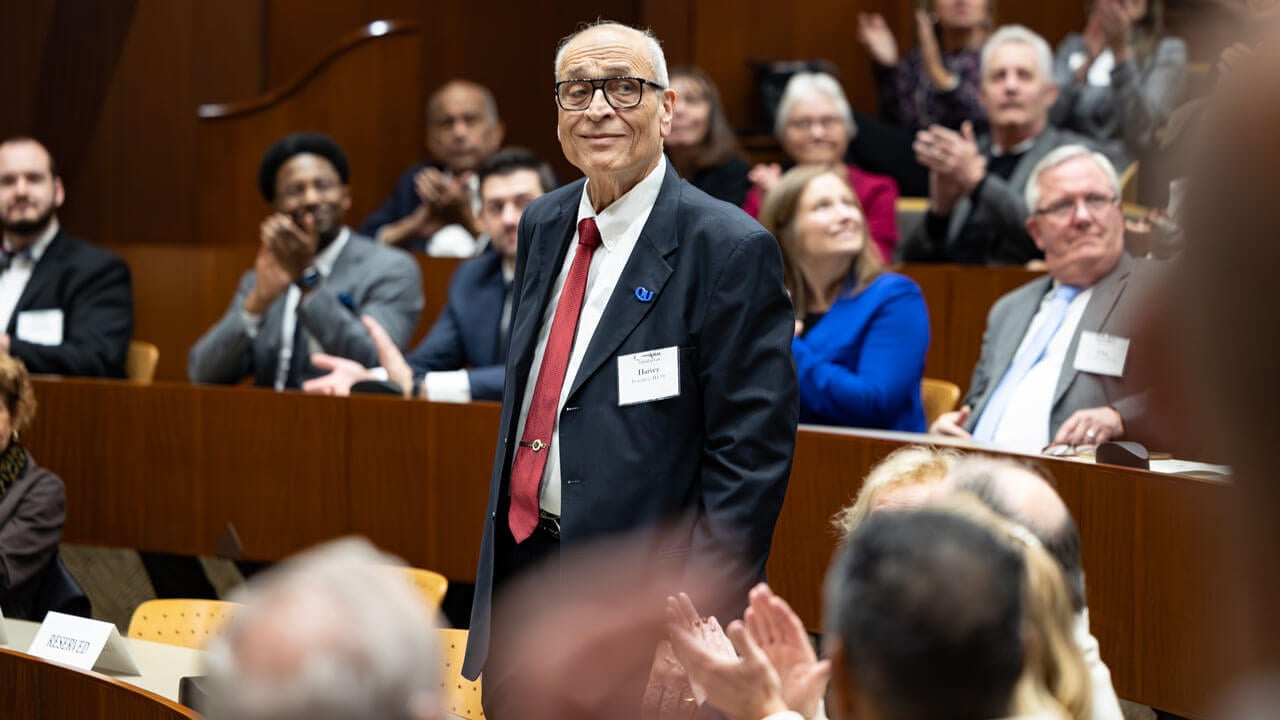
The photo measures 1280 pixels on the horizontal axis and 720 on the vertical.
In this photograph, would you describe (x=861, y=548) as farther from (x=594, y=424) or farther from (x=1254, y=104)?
(x=594, y=424)

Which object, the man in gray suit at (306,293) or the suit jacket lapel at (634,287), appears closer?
the suit jacket lapel at (634,287)

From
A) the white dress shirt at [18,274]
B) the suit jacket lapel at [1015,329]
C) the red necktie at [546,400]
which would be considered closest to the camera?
the red necktie at [546,400]

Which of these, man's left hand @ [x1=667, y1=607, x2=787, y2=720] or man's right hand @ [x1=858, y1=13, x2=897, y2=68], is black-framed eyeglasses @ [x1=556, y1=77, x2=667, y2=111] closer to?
man's left hand @ [x1=667, y1=607, x2=787, y2=720]

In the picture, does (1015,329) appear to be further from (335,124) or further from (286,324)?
(335,124)

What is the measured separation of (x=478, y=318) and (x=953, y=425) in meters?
1.48

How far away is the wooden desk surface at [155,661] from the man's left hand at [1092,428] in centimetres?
174

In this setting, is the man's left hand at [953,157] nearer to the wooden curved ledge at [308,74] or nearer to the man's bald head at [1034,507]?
the wooden curved ledge at [308,74]

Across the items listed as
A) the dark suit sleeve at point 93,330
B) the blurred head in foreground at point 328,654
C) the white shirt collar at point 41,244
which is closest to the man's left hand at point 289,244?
the dark suit sleeve at point 93,330

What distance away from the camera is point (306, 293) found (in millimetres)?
4258

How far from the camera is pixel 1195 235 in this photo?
57cm

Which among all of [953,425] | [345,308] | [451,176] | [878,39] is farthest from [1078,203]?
[878,39]

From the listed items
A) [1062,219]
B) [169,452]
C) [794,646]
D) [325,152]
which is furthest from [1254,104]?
[325,152]

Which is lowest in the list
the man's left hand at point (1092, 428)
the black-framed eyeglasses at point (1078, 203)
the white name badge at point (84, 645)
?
the white name badge at point (84, 645)

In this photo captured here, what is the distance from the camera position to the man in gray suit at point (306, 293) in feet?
13.7
